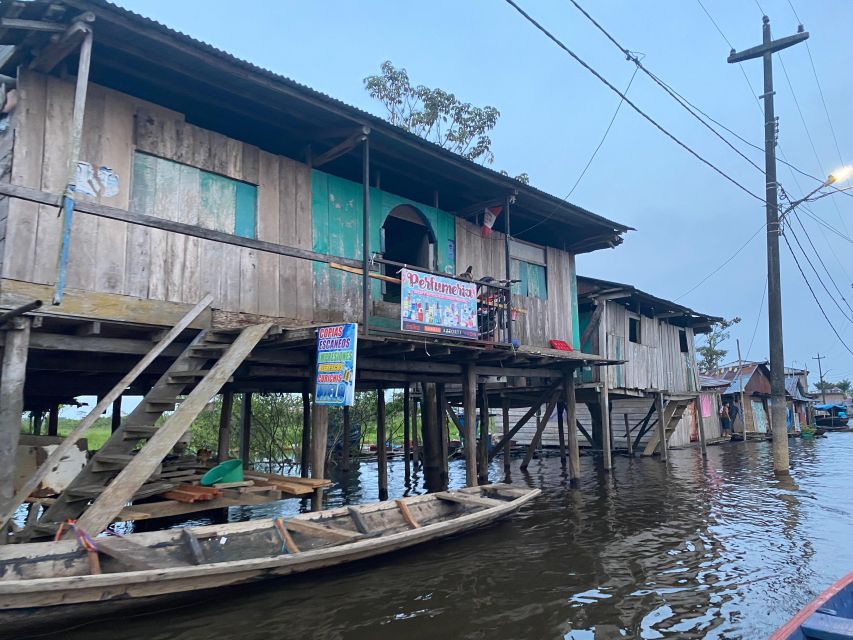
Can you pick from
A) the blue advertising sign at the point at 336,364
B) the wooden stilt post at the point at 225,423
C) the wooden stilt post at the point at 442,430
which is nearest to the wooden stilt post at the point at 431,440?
the wooden stilt post at the point at 442,430

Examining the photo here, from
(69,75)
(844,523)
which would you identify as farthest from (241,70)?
(844,523)

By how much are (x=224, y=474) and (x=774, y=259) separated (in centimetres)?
1309

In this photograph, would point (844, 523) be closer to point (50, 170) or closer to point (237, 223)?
point (237, 223)

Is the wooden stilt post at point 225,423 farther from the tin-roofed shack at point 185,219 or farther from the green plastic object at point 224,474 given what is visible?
the green plastic object at point 224,474

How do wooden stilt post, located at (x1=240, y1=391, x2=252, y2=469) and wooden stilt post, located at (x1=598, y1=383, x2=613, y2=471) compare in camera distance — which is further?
wooden stilt post, located at (x1=598, y1=383, x2=613, y2=471)

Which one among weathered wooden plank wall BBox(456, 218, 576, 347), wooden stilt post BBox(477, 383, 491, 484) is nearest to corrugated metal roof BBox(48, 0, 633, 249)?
weathered wooden plank wall BBox(456, 218, 576, 347)

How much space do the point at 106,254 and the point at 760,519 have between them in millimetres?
10966

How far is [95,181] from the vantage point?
7.30m

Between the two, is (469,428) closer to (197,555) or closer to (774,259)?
(197,555)

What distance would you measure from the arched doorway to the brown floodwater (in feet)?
16.1

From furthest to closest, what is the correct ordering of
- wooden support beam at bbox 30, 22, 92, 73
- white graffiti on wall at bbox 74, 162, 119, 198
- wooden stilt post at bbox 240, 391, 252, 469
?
wooden stilt post at bbox 240, 391, 252, 469 < white graffiti on wall at bbox 74, 162, 119, 198 < wooden support beam at bbox 30, 22, 92, 73

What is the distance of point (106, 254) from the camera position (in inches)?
284

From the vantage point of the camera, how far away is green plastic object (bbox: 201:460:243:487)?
796 centimetres

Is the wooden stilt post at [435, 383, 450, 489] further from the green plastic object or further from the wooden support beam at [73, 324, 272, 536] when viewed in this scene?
the wooden support beam at [73, 324, 272, 536]
